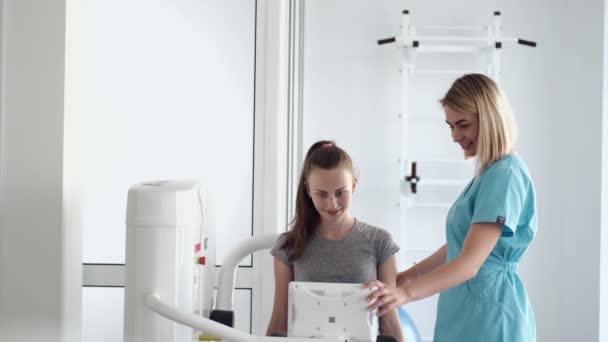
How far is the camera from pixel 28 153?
1.62 meters

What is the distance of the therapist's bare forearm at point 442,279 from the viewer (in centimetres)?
158

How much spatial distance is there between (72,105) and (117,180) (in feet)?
2.24

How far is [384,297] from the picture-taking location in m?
1.47

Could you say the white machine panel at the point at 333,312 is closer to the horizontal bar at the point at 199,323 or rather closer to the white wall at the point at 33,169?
the horizontal bar at the point at 199,323

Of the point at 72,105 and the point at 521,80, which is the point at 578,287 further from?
the point at 72,105

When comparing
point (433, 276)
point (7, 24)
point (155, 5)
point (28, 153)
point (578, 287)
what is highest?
point (155, 5)

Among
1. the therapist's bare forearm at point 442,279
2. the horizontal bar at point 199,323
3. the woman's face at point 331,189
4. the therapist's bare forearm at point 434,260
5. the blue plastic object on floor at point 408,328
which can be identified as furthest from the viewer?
the blue plastic object on floor at point 408,328

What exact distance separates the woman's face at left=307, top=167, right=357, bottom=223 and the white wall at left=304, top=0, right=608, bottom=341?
2476 mm

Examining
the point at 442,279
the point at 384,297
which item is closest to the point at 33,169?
the point at 384,297

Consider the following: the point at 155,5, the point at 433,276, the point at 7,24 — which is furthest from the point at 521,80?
the point at 7,24

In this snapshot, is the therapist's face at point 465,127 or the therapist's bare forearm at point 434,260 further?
the therapist's bare forearm at point 434,260

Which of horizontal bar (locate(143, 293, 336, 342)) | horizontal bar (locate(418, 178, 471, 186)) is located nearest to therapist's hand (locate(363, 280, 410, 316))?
horizontal bar (locate(143, 293, 336, 342))

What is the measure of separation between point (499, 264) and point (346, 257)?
1.18 ft

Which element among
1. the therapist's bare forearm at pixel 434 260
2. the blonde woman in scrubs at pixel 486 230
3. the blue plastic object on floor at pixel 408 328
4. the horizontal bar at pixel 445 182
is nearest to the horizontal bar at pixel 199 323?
the blonde woman in scrubs at pixel 486 230
